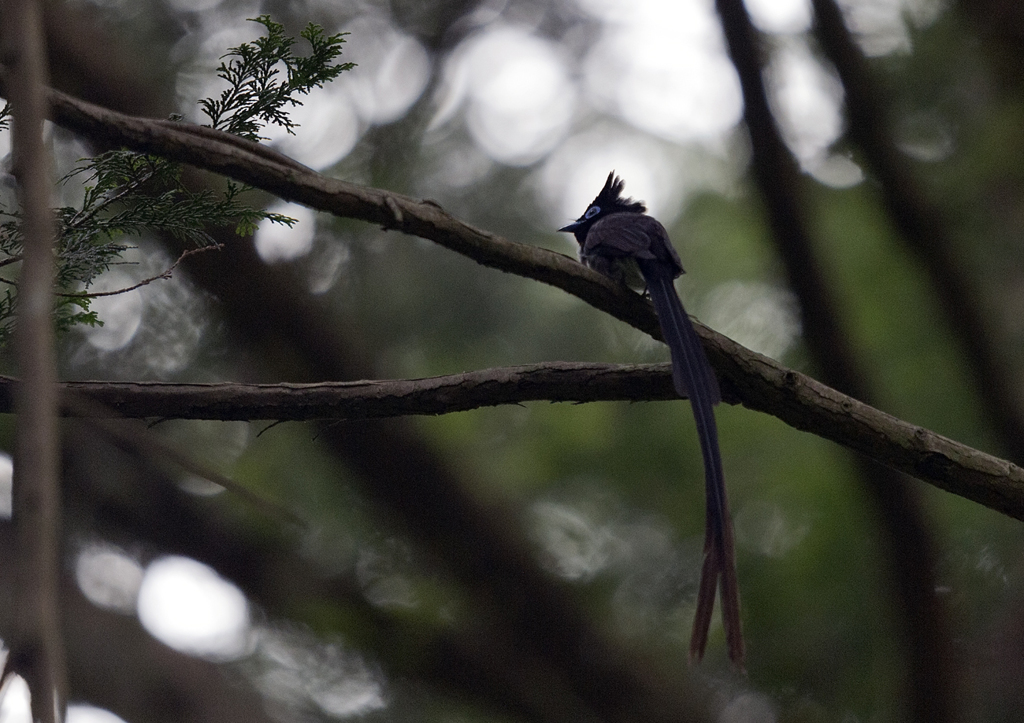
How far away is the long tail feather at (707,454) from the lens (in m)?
2.27

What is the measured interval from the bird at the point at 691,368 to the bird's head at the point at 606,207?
30 cm

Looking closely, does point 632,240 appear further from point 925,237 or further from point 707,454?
point 925,237

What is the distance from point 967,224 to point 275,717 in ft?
16.5

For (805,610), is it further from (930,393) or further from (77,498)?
(77,498)

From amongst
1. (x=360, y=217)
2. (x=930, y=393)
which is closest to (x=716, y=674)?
(x=930, y=393)

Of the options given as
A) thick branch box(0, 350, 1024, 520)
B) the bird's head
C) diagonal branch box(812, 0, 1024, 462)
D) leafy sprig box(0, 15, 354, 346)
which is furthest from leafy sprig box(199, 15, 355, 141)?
diagonal branch box(812, 0, 1024, 462)

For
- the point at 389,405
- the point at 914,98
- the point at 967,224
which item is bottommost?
the point at 389,405

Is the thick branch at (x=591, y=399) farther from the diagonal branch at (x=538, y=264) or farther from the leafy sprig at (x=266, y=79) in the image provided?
the leafy sprig at (x=266, y=79)

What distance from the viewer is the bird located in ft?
7.35

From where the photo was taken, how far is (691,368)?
8.32 feet

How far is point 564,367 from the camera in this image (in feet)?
8.13

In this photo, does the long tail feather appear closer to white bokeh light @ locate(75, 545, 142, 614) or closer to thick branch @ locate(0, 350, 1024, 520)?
thick branch @ locate(0, 350, 1024, 520)

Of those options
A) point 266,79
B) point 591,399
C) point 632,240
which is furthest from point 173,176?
point 632,240

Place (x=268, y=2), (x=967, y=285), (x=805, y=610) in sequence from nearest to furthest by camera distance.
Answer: (x=967, y=285) < (x=805, y=610) < (x=268, y=2)
